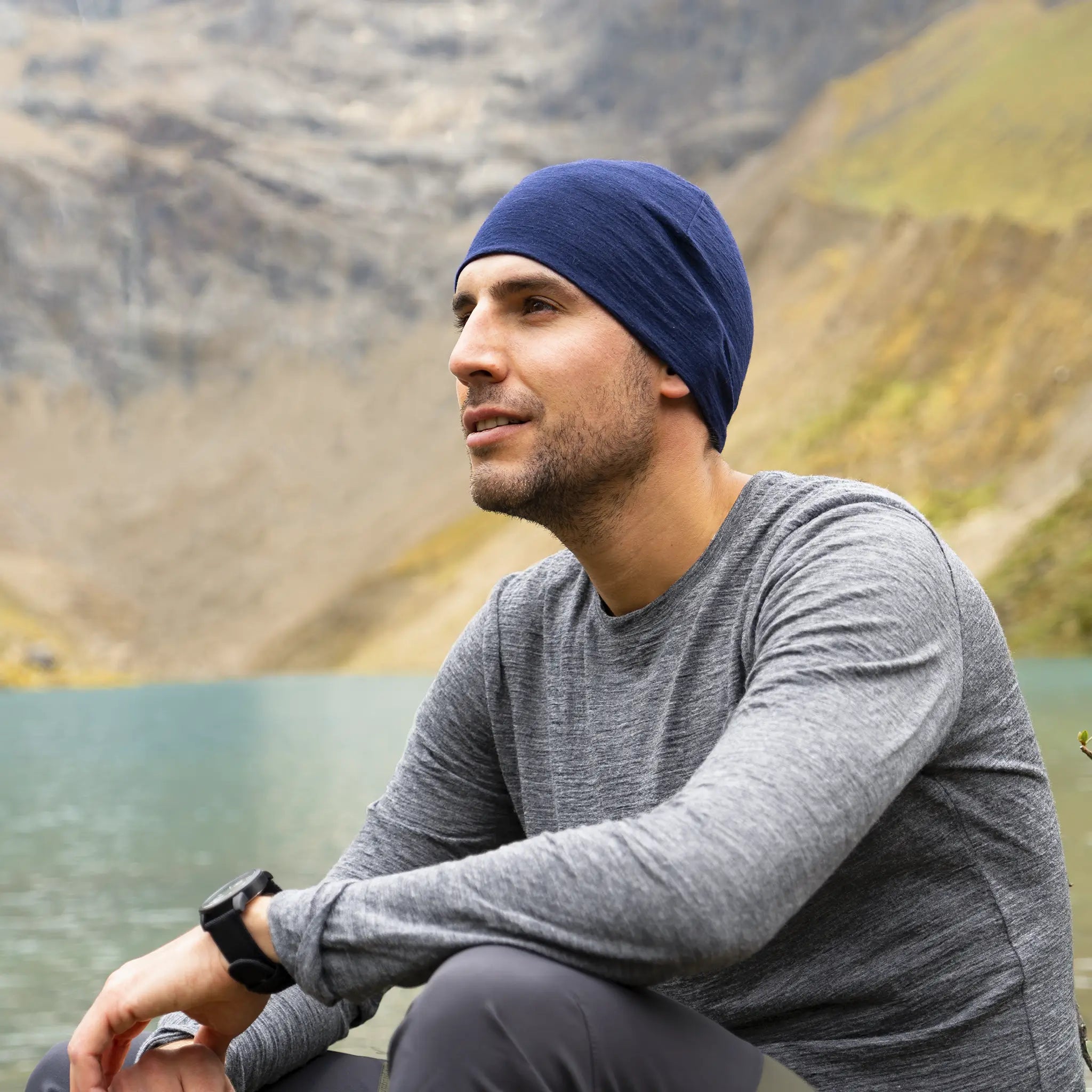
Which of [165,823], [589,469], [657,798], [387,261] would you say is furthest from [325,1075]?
[387,261]

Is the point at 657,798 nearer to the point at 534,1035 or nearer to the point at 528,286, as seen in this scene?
the point at 534,1035

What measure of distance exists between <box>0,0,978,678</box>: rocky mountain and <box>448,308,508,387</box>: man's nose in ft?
158

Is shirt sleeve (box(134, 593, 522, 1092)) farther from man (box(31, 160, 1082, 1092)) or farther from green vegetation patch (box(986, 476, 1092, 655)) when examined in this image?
green vegetation patch (box(986, 476, 1092, 655))

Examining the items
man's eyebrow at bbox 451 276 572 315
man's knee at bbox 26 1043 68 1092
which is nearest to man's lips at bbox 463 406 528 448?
man's eyebrow at bbox 451 276 572 315

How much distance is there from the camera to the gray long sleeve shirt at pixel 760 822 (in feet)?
4.45

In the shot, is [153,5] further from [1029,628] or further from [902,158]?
[1029,628]

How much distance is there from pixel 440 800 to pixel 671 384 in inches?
24.8

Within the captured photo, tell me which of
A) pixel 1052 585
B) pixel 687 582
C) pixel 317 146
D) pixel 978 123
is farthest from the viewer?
pixel 317 146

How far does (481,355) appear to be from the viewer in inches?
73.5

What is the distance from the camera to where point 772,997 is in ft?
5.28

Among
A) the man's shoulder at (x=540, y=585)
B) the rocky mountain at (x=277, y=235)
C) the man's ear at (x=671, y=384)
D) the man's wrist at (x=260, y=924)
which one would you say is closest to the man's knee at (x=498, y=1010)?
the man's wrist at (x=260, y=924)

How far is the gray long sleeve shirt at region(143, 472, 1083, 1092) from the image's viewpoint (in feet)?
4.45

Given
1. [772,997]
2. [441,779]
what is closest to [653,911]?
[772,997]

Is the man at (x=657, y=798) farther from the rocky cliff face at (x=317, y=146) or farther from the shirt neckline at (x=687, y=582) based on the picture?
the rocky cliff face at (x=317, y=146)
